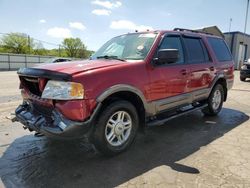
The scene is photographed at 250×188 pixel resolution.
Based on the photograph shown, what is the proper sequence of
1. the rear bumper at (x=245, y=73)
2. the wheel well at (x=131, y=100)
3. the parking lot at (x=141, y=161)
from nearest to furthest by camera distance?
1. the parking lot at (x=141, y=161)
2. the wheel well at (x=131, y=100)
3. the rear bumper at (x=245, y=73)

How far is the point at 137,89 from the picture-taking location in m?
3.94

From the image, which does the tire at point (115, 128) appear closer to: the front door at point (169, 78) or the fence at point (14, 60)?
the front door at point (169, 78)

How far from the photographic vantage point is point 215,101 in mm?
6445

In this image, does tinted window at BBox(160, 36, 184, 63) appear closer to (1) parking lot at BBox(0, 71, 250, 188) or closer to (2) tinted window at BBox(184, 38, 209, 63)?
(2) tinted window at BBox(184, 38, 209, 63)

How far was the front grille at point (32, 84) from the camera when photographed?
3761mm

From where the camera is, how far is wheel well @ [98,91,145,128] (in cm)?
373

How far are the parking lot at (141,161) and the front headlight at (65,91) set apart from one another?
3.21 ft

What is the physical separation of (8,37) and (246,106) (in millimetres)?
52354

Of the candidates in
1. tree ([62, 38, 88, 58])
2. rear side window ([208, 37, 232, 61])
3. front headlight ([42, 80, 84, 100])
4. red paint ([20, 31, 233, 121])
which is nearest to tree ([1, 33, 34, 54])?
tree ([62, 38, 88, 58])

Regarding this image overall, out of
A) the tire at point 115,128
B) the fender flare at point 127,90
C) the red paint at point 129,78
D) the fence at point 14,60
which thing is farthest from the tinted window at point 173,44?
the fence at point 14,60

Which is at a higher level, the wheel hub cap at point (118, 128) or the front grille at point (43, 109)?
the front grille at point (43, 109)

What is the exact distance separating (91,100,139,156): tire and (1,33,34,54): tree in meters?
51.1

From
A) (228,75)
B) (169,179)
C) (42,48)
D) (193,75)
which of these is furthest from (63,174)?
(42,48)

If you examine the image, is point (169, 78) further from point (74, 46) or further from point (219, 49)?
point (74, 46)
